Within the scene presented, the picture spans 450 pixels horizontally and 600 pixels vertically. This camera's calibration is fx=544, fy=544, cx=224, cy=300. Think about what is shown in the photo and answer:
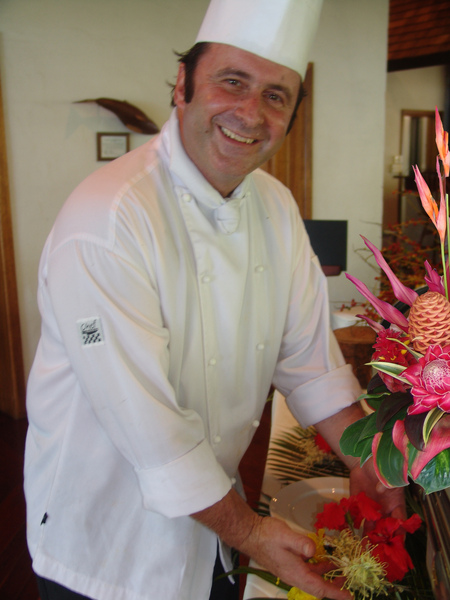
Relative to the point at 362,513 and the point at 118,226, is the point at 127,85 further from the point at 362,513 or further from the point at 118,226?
the point at 362,513

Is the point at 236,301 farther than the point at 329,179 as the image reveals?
No

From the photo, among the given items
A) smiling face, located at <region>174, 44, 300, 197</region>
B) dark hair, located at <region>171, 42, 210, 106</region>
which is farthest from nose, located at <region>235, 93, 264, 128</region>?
dark hair, located at <region>171, 42, 210, 106</region>

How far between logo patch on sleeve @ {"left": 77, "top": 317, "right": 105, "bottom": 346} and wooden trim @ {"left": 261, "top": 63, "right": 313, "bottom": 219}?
10.8 feet

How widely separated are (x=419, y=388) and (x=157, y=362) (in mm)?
498

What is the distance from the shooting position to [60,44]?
3617 millimetres

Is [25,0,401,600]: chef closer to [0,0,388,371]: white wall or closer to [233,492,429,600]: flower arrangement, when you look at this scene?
[233,492,429,600]: flower arrangement

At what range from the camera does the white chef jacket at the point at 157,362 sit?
907 millimetres

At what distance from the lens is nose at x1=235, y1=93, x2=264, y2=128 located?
1.04 m

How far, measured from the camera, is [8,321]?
149 inches

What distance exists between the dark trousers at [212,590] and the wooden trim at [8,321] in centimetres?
291

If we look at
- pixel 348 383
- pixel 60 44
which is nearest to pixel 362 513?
pixel 348 383

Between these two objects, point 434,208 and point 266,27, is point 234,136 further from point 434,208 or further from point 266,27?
point 434,208

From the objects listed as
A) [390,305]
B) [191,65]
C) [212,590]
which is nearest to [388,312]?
[390,305]

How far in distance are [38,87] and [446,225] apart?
12.0 feet
